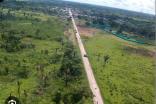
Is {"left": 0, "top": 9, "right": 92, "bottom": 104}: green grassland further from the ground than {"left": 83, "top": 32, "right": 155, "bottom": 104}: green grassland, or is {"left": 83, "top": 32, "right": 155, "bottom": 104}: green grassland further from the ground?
{"left": 0, "top": 9, "right": 92, "bottom": 104}: green grassland

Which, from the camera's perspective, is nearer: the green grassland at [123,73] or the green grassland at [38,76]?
the green grassland at [38,76]

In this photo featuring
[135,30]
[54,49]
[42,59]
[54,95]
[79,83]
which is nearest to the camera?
[54,95]

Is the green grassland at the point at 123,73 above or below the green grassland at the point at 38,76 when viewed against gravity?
below

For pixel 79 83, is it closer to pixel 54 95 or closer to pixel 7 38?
pixel 54 95

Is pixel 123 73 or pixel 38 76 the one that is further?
pixel 123 73

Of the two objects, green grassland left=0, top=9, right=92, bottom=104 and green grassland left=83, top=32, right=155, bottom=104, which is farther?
green grassland left=83, top=32, right=155, bottom=104

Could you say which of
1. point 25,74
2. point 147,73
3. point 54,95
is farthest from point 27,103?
point 147,73

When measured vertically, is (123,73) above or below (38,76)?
below

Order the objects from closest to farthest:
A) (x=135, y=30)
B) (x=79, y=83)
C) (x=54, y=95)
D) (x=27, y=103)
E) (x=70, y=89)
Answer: (x=27, y=103) → (x=54, y=95) → (x=70, y=89) → (x=79, y=83) → (x=135, y=30)
